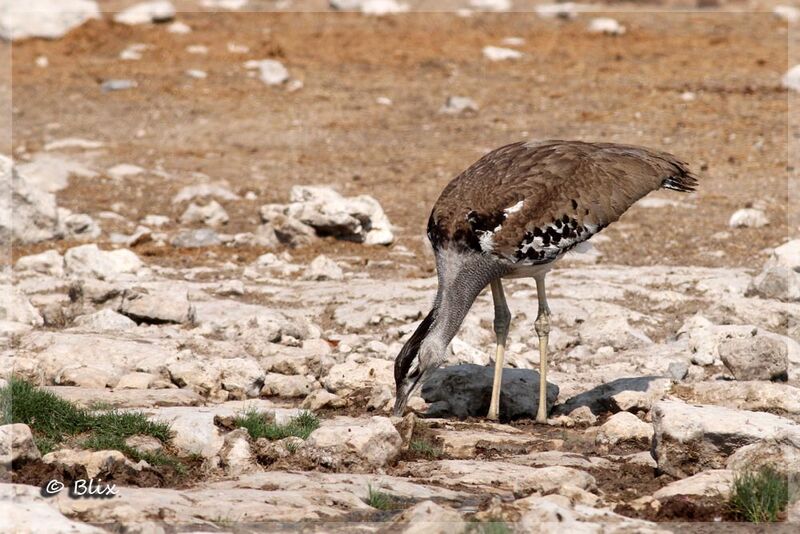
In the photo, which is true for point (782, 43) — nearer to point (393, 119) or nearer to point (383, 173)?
point (393, 119)

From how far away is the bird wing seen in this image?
8.49 meters

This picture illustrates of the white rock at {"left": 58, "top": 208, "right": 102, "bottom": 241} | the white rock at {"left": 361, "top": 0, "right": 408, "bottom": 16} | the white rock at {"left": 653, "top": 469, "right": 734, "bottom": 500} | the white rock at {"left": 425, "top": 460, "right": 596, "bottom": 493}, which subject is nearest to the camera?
the white rock at {"left": 653, "top": 469, "right": 734, "bottom": 500}

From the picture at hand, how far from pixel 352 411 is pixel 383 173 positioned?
785 centimetres

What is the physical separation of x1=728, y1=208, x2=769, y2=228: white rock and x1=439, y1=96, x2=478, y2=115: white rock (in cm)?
553

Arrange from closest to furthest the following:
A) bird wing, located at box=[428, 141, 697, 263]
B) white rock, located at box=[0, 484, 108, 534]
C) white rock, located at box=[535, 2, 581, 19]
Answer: white rock, located at box=[0, 484, 108, 534] → bird wing, located at box=[428, 141, 697, 263] → white rock, located at box=[535, 2, 581, 19]

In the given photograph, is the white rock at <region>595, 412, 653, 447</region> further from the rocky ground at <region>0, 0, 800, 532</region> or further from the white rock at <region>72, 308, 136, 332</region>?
the white rock at <region>72, 308, 136, 332</region>

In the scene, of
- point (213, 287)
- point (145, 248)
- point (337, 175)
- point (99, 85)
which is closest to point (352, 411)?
point (213, 287)

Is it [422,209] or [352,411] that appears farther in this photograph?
[422,209]

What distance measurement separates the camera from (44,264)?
40.2 ft

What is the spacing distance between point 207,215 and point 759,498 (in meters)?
9.09

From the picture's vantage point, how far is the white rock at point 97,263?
39.4 feet

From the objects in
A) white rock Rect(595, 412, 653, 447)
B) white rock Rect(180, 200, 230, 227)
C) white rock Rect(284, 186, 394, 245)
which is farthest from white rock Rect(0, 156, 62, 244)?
white rock Rect(595, 412, 653, 447)

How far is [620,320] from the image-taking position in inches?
413

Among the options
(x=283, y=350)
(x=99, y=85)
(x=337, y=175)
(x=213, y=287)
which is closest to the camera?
(x=283, y=350)
